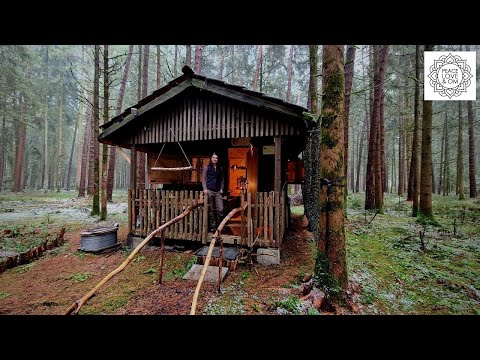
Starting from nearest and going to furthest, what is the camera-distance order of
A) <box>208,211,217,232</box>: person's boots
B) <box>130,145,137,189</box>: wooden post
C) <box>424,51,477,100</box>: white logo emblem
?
<box>424,51,477,100</box>: white logo emblem → <box>208,211,217,232</box>: person's boots → <box>130,145,137,189</box>: wooden post

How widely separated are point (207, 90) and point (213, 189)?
2.91 m

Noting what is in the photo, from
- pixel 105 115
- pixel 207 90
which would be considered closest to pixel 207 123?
pixel 207 90

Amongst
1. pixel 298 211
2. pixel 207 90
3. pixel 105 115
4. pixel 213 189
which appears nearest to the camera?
pixel 207 90

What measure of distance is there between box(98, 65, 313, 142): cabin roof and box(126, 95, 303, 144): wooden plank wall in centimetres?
40

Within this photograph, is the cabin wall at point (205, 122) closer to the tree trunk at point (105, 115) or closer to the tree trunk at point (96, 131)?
the tree trunk at point (105, 115)

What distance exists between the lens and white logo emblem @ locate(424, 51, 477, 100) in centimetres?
530

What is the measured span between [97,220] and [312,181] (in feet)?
33.2

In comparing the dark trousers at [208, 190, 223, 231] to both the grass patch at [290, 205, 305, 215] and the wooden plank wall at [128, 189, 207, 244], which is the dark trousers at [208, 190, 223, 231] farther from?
the grass patch at [290, 205, 305, 215]

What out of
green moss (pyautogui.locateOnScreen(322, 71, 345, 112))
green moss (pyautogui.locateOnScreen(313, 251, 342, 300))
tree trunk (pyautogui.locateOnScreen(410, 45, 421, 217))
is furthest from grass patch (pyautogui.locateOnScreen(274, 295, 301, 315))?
tree trunk (pyautogui.locateOnScreen(410, 45, 421, 217))

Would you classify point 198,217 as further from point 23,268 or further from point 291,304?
point 23,268

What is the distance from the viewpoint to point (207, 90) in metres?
6.44
